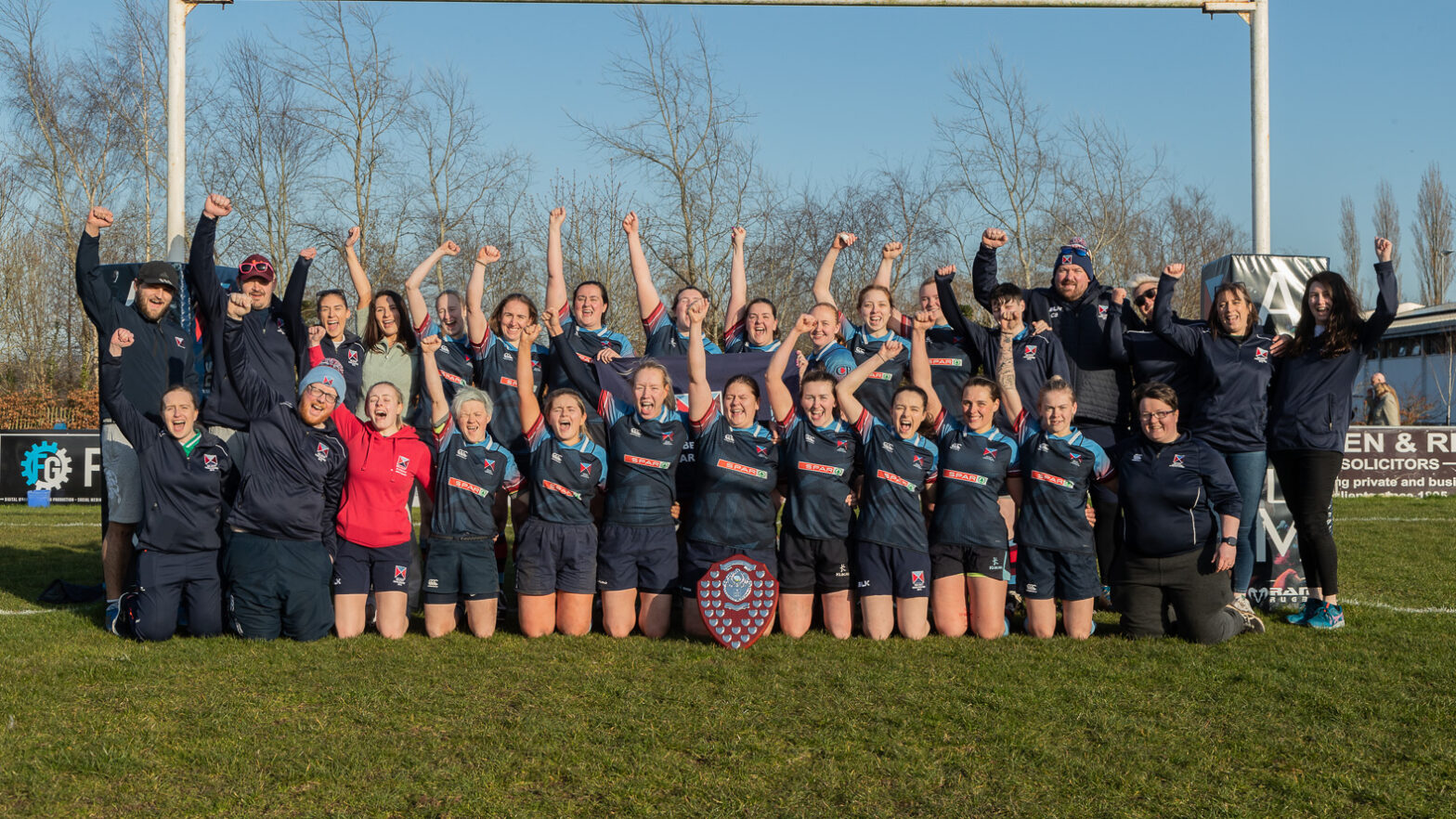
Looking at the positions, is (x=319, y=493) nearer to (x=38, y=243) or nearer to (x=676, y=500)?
(x=676, y=500)

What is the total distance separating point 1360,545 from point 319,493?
8.63 m

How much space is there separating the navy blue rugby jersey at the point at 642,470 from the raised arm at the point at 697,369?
19 cm

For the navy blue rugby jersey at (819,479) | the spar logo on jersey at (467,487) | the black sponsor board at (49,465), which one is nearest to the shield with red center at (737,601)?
the navy blue rugby jersey at (819,479)

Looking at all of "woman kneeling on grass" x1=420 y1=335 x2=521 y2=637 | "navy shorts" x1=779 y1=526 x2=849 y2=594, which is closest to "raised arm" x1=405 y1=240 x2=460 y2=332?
"woman kneeling on grass" x1=420 y1=335 x2=521 y2=637

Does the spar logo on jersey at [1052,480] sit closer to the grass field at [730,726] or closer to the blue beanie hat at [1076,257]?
the grass field at [730,726]

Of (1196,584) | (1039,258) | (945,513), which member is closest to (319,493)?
(945,513)

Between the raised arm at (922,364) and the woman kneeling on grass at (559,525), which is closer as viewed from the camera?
the woman kneeling on grass at (559,525)

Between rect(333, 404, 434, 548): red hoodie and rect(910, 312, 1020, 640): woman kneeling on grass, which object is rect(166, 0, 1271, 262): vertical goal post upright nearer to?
rect(333, 404, 434, 548): red hoodie

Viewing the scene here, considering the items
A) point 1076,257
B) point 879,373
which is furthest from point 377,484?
point 1076,257

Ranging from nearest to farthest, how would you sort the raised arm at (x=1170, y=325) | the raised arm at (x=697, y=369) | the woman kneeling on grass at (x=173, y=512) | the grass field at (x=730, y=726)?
1. the grass field at (x=730, y=726)
2. the woman kneeling on grass at (x=173, y=512)
3. the raised arm at (x=697, y=369)
4. the raised arm at (x=1170, y=325)

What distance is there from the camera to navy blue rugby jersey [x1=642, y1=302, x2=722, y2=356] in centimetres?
690

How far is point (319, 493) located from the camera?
566 cm

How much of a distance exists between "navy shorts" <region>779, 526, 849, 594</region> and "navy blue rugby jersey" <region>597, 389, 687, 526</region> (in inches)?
27.0

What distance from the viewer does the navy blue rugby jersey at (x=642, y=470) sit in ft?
19.0
